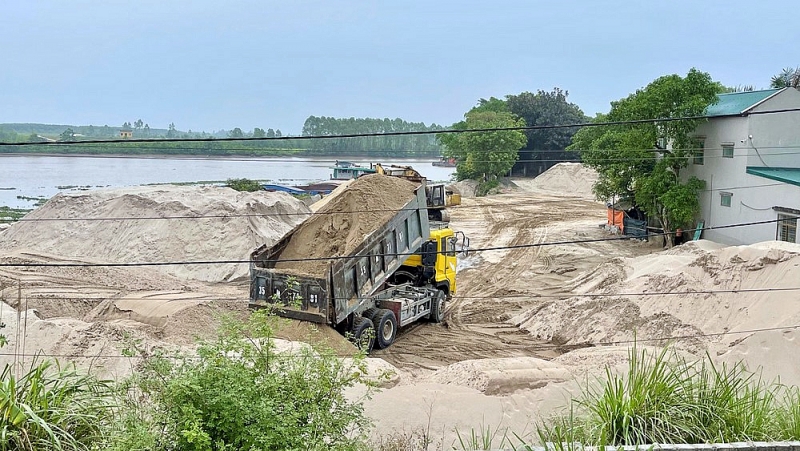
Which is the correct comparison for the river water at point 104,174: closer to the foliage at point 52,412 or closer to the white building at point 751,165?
the white building at point 751,165

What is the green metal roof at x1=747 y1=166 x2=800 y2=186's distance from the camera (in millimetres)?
24328

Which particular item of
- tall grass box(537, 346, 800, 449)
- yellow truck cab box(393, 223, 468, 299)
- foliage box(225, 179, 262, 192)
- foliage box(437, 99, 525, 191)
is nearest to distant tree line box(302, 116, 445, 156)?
foliage box(437, 99, 525, 191)

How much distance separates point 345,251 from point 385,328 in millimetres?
2291

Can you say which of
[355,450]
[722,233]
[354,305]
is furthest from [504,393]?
[722,233]

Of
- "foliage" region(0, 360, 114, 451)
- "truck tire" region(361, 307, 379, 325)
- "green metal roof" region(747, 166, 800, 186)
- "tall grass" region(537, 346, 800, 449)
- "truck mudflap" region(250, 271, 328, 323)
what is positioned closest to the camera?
"foliage" region(0, 360, 114, 451)

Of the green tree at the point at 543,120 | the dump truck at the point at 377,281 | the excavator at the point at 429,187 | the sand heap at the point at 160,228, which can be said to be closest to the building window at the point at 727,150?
the excavator at the point at 429,187

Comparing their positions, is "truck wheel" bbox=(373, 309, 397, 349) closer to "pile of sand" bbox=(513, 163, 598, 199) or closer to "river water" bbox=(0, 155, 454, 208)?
"river water" bbox=(0, 155, 454, 208)

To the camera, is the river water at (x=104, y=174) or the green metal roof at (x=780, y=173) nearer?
the green metal roof at (x=780, y=173)

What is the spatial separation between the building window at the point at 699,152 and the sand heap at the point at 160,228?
17.2m

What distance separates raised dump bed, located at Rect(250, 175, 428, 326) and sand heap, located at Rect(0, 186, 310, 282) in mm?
9991

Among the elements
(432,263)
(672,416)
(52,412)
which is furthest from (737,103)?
(52,412)

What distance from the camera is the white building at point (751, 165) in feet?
84.0

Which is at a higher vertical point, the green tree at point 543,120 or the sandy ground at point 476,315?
the green tree at point 543,120

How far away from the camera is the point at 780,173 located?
26.2m
